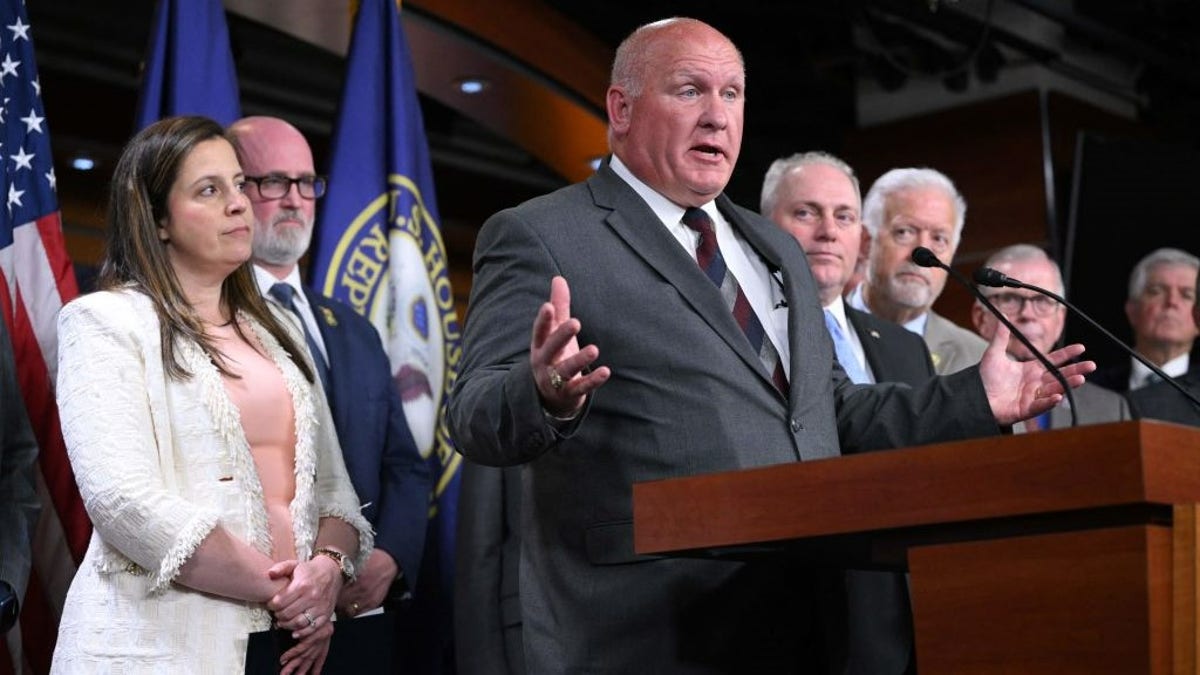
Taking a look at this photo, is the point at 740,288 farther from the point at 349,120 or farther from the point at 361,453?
the point at 349,120

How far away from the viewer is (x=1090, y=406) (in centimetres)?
451

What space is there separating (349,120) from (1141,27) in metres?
4.41

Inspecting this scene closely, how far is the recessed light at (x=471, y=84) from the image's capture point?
249 inches

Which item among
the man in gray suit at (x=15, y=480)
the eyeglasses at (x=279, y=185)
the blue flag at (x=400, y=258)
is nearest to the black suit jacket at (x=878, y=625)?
the man in gray suit at (x=15, y=480)

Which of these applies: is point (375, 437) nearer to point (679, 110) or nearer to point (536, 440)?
point (679, 110)

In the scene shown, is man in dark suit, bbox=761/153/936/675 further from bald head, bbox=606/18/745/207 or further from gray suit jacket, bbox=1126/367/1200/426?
gray suit jacket, bbox=1126/367/1200/426

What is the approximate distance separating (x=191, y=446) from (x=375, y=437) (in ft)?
2.95

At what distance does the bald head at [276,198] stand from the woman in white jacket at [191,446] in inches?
28.1

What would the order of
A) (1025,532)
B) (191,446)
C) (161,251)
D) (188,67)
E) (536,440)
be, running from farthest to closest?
1. (188,67)
2. (161,251)
3. (191,446)
4. (536,440)
5. (1025,532)

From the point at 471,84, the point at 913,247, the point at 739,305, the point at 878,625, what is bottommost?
the point at 878,625

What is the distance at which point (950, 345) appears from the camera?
4.39 meters

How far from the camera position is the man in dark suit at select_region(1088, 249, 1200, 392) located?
18.0 ft

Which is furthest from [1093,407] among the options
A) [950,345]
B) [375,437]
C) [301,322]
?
[301,322]

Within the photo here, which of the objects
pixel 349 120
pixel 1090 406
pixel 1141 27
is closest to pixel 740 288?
pixel 349 120
